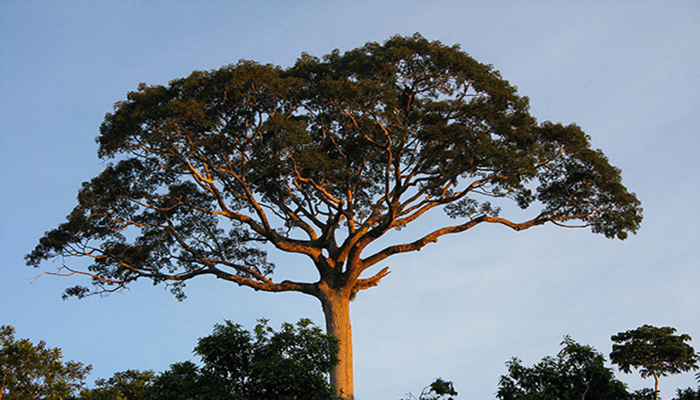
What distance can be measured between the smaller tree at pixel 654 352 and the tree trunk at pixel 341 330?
6.03 meters

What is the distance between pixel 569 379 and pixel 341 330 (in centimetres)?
564

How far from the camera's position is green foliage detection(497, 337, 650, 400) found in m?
14.1

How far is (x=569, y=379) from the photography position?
569 inches

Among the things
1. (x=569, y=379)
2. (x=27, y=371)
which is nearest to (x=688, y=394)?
(x=569, y=379)

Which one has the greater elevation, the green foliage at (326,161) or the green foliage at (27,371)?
the green foliage at (326,161)

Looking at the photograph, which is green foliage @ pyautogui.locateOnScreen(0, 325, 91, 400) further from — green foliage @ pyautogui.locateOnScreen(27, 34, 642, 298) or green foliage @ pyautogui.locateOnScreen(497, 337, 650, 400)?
green foliage @ pyautogui.locateOnScreen(497, 337, 650, 400)

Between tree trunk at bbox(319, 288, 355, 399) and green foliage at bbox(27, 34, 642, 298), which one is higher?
green foliage at bbox(27, 34, 642, 298)

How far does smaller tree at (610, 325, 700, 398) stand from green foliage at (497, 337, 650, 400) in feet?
4.85

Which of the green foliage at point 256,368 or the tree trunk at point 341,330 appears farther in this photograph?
the tree trunk at point 341,330

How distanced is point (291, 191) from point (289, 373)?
7165 millimetres

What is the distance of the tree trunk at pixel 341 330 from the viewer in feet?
54.4

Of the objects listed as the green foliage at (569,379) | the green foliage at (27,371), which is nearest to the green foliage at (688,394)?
the green foliage at (569,379)

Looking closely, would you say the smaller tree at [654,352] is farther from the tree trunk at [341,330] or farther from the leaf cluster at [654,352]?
the tree trunk at [341,330]

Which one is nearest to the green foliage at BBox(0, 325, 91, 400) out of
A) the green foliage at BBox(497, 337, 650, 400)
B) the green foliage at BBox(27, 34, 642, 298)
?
the green foliage at BBox(27, 34, 642, 298)
